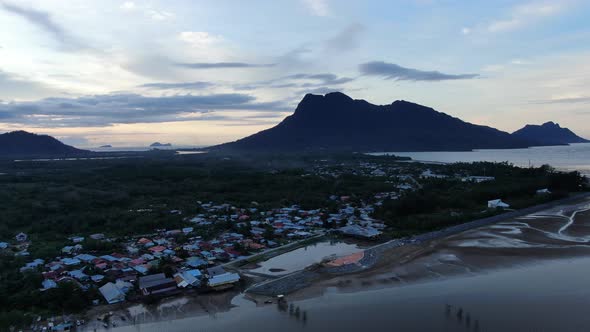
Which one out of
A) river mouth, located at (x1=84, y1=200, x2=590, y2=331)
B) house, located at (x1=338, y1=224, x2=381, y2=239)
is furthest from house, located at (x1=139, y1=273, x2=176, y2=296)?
house, located at (x1=338, y1=224, x2=381, y2=239)

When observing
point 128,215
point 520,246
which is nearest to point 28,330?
point 128,215

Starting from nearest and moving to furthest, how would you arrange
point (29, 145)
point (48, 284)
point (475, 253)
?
point (48, 284), point (475, 253), point (29, 145)

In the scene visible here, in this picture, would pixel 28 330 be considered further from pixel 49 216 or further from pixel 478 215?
pixel 478 215

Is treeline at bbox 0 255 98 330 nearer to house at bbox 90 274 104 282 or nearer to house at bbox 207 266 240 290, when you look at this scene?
house at bbox 90 274 104 282

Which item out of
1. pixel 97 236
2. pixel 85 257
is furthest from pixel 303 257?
pixel 97 236

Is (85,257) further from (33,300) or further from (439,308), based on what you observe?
(439,308)

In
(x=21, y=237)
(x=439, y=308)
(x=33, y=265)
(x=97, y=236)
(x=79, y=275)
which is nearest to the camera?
(x=439, y=308)

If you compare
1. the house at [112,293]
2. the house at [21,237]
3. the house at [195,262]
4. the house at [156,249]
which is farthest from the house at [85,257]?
the house at [21,237]
